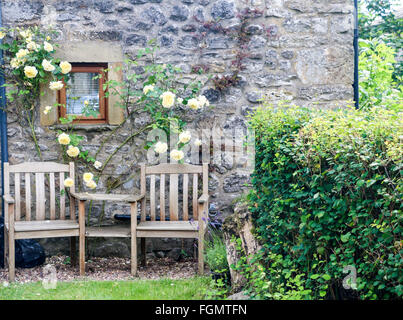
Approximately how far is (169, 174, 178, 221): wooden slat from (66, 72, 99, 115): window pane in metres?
1.21

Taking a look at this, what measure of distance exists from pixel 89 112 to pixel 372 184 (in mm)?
3245

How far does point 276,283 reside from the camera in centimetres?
332

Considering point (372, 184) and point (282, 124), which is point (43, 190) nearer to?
point (282, 124)

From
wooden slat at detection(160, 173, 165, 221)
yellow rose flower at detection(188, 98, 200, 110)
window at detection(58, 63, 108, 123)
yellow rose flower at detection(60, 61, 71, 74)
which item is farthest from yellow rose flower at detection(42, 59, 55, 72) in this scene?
wooden slat at detection(160, 173, 165, 221)

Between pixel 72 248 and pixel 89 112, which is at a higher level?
pixel 89 112

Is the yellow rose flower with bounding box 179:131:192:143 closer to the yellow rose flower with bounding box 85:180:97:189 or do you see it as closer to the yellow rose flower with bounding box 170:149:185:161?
the yellow rose flower with bounding box 170:149:185:161

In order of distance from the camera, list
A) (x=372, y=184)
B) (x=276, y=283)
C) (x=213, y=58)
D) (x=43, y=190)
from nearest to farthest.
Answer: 1. (x=372, y=184)
2. (x=276, y=283)
3. (x=43, y=190)
4. (x=213, y=58)

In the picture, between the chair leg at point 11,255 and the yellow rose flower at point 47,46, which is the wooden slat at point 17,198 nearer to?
the chair leg at point 11,255

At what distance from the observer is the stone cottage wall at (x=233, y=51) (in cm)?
511

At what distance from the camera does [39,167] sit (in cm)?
478

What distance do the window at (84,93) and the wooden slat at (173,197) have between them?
1012mm

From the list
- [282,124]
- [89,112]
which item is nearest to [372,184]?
[282,124]

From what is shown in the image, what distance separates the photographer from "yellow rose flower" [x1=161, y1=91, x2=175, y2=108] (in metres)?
4.68

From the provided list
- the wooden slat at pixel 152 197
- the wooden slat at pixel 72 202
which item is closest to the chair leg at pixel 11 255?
the wooden slat at pixel 72 202
